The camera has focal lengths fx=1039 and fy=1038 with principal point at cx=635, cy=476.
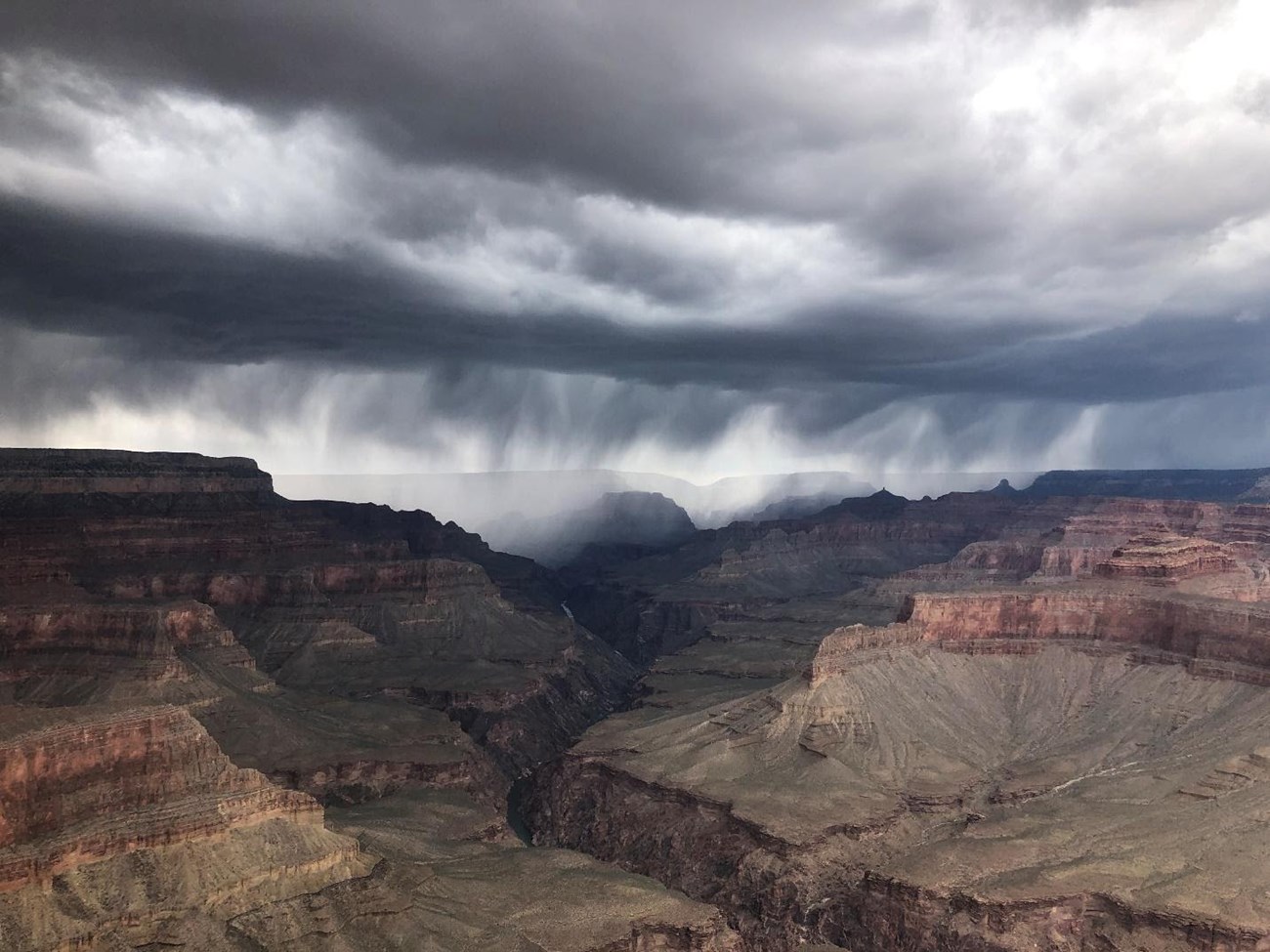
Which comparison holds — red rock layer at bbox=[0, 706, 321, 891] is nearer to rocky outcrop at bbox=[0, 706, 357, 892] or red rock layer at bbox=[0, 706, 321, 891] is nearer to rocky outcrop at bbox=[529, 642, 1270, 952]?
rocky outcrop at bbox=[0, 706, 357, 892]

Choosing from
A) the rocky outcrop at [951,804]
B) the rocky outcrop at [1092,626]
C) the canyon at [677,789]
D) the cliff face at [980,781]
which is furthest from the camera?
the rocky outcrop at [1092,626]

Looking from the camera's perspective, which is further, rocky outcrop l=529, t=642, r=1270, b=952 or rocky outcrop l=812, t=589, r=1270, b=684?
rocky outcrop l=812, t=589, r=1270, b=684

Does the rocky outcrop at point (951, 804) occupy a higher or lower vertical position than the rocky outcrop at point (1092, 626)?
lower

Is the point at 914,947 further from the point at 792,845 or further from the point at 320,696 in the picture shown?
the point at 320,696

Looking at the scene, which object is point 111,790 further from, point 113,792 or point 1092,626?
point 1092,626

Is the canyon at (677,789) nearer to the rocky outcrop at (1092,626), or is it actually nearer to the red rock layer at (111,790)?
the red rock layer at (111,790)

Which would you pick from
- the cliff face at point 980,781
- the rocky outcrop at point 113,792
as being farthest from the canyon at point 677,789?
the cliff face at point 980,781

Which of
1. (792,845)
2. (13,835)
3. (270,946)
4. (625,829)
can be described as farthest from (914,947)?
(13,835)

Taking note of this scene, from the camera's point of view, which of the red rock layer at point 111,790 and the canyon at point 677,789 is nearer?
the red rock layer at point 111,790

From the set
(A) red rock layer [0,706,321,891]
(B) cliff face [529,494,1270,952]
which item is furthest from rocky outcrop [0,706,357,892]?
(B) cliff face [529,494,1270,952]
